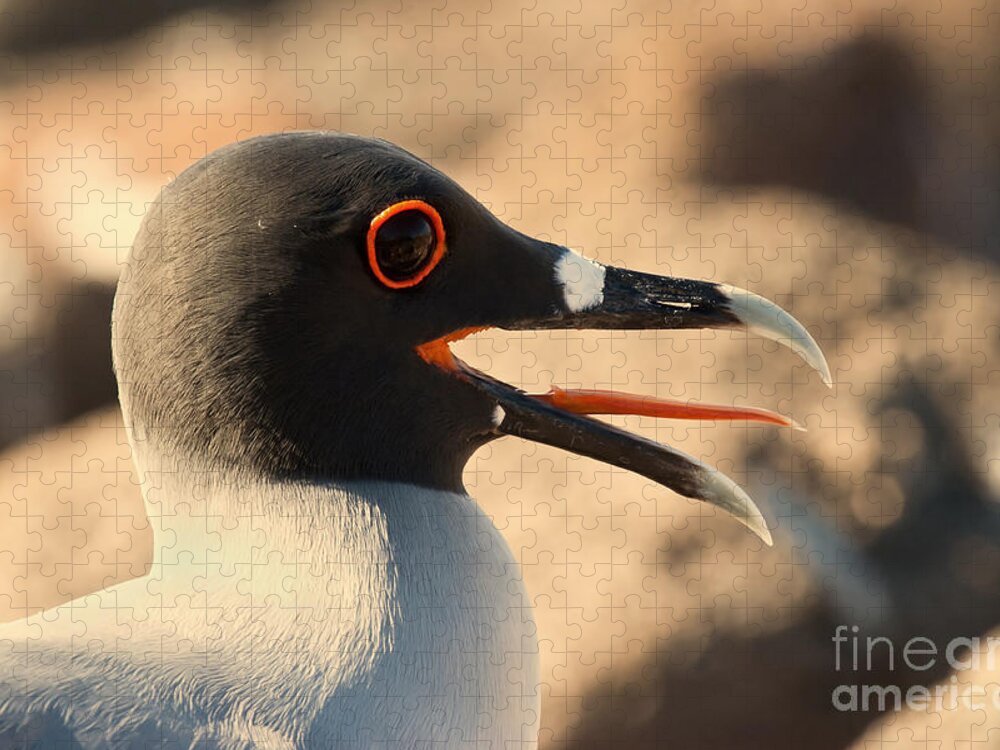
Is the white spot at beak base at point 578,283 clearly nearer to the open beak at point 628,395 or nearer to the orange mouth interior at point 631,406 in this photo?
the open beak at point 628,395

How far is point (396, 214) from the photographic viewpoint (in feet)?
4.45

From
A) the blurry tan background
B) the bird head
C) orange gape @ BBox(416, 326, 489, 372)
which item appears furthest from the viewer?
the blurry tan background

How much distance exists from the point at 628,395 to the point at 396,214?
39cm

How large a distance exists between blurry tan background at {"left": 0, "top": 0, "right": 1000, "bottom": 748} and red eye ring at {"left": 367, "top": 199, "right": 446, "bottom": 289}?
1618 mm

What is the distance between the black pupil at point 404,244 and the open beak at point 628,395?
0.13m

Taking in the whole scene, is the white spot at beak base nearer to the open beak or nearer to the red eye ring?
the open beak

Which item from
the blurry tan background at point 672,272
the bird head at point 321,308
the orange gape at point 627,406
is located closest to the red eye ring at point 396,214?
the bird head at point 321,308

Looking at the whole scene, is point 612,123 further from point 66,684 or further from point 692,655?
point 66,684

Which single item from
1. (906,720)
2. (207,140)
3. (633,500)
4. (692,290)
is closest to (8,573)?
(207,140)

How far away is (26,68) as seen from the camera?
4.27 metres

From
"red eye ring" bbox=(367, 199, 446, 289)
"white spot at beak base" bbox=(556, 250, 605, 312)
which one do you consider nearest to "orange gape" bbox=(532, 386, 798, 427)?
"white spot at beak base" bbox=(556, 250, 605, 312)

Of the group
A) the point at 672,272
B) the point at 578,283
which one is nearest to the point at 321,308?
the point at 578,283

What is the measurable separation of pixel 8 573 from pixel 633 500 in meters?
1.61

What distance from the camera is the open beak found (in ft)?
5.02
